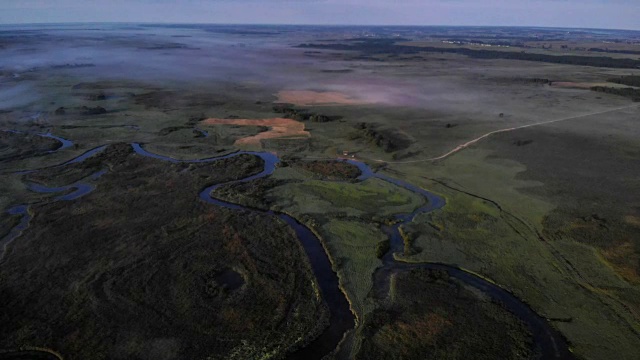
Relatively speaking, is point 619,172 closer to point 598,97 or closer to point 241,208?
point 241,208

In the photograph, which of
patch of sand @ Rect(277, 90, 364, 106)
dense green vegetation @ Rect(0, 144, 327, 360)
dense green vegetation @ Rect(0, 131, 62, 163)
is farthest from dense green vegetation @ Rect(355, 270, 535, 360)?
Result: patch of sand @ Rect(277, 90, 364, 106)

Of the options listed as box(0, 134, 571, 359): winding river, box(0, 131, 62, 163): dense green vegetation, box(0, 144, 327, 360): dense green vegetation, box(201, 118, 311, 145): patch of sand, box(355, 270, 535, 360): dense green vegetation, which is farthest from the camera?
box(201, 118, 311, 145): patch of sand

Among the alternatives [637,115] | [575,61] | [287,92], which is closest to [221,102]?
[287,92]

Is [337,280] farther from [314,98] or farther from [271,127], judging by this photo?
[314,98]

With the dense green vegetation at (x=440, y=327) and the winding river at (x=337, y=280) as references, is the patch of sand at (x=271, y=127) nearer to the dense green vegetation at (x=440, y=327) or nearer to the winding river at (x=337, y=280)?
the winding river at (x=337, y=280)

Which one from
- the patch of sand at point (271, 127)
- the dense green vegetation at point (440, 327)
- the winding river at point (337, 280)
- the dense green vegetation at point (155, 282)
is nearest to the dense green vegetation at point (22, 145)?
the winding river at point (337, 280)

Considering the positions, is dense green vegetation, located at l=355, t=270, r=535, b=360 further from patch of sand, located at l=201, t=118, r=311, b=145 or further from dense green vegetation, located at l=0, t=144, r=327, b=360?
patch of sand, located at l=201, t=118, r=311, b=145
